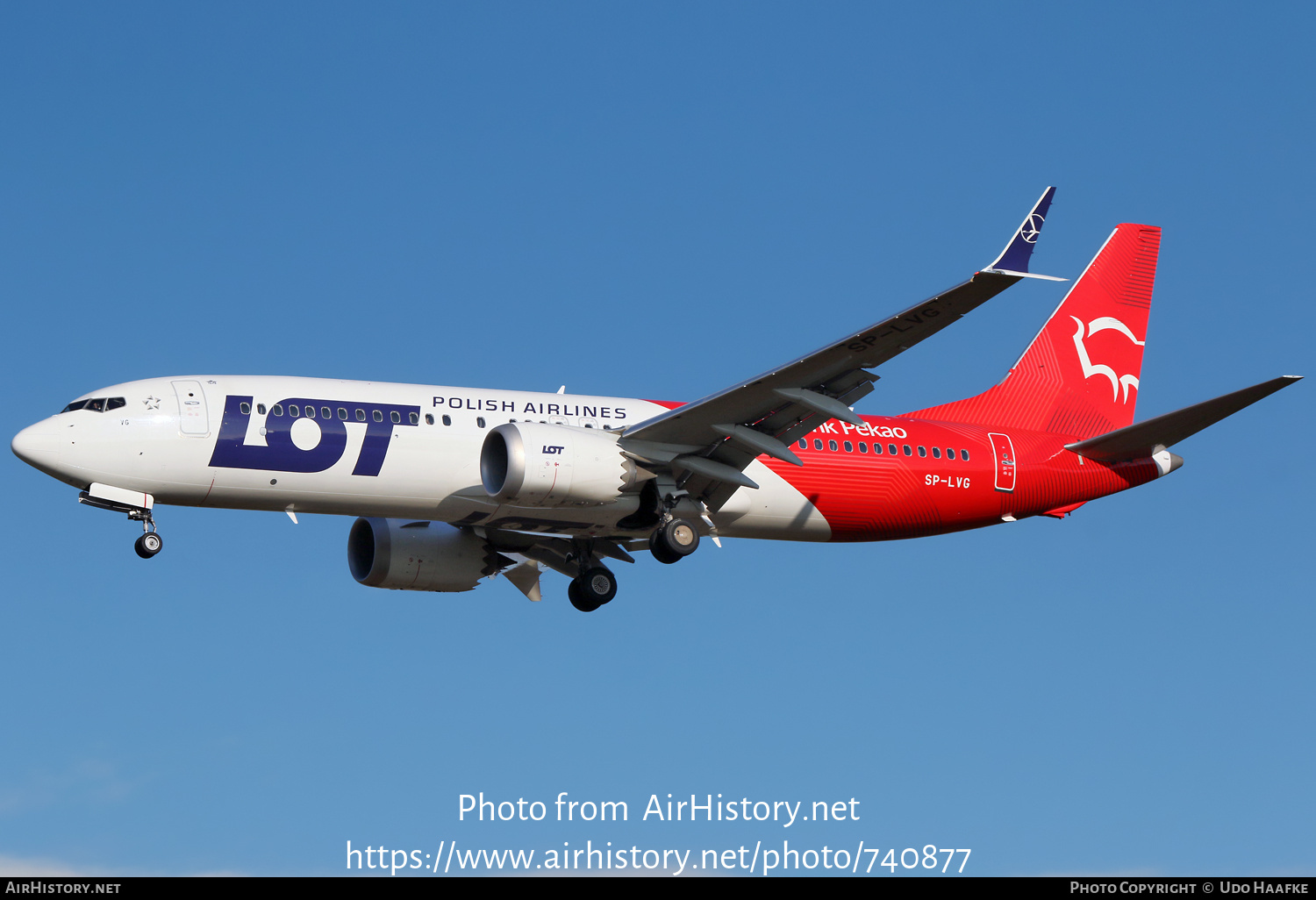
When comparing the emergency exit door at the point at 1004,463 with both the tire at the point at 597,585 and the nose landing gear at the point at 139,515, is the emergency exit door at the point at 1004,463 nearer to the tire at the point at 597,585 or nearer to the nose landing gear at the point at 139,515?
the tire at the point at 597,585

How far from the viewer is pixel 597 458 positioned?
31844 mm

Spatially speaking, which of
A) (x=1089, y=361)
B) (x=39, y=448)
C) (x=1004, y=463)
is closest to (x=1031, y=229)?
(x=1004, y=463)

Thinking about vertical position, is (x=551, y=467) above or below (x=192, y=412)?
below

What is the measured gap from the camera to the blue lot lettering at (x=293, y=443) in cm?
3070

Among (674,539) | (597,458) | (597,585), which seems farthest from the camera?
(597,585)

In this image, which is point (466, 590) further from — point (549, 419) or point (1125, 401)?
point (1125, 401)

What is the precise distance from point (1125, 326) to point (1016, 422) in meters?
4.66

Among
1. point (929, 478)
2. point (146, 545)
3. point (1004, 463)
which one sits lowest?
point (146, 545)

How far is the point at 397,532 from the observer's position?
36469 millimetres

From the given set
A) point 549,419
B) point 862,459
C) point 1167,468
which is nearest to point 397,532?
point 549,419

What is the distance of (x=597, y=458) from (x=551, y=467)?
1.09m

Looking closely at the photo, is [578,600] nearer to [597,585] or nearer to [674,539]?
[597,585]

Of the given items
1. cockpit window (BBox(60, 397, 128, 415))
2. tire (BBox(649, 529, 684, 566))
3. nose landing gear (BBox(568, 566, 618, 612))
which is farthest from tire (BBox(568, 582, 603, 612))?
cockpit window (BBox(60, 397, 128, 415))

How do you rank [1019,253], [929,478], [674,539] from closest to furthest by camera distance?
[1019,253], [674,539], [929,478]
